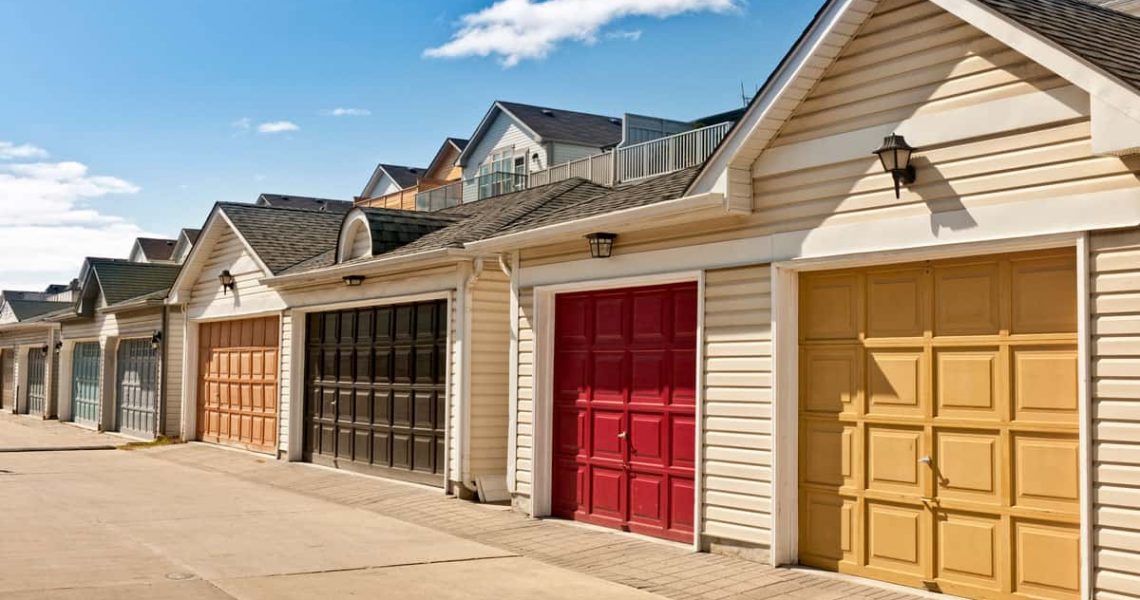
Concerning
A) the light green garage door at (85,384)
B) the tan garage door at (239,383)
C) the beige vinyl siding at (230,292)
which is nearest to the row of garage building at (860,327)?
the tan garage door at (239,383)

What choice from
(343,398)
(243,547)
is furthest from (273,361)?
(243,547)

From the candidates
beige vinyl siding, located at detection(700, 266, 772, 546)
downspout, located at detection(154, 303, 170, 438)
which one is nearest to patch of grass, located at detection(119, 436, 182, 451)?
downspout, located at detection(154, 303, 170, 438)

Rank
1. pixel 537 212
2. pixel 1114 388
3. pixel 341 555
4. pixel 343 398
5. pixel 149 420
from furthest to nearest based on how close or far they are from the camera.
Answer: pixel 149 420 → pixel 343 398 → pixel 537 212 → pixel 341 555 → pixel 1114 388

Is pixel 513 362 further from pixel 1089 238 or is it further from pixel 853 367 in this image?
pixel 1089 238

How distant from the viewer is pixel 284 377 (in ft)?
→ 59.8

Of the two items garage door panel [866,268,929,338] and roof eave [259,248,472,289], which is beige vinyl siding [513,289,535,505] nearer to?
roof eave [259,248,472,289]

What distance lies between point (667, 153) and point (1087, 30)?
18.6m

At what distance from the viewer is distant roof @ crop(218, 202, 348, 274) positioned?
1923 centimetres

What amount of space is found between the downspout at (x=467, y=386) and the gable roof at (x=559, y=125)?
92.8 ft

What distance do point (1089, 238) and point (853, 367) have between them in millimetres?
2184

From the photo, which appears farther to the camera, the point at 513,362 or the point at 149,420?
the point at 149,420

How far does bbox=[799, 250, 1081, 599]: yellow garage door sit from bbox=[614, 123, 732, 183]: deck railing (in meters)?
16.0

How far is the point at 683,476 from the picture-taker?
1030 centimetres

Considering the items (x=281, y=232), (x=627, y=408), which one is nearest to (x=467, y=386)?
(x=627, y=408)
